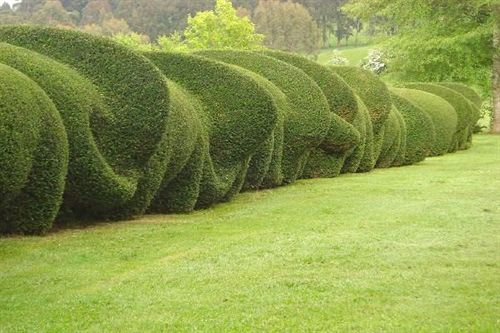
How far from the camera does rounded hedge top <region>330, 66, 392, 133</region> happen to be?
17203mm

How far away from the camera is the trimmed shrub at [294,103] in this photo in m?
13.4

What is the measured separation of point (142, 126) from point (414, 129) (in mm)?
13395

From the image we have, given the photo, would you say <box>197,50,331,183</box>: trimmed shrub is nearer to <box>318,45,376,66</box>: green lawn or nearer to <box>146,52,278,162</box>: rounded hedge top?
<box>146,52,278,162</box>: rounded hedge top

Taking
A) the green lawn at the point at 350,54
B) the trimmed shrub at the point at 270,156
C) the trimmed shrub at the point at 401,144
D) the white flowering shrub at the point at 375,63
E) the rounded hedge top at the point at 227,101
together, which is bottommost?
the green lawn at the point at 350,54

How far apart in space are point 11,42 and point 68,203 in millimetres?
2294

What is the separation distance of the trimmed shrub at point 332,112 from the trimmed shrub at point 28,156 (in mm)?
8009

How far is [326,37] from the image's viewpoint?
331 feet

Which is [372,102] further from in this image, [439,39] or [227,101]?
[439,39]

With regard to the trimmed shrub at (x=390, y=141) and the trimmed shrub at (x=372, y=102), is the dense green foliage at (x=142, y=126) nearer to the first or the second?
the trimmed shrub at (x=372, y=102)

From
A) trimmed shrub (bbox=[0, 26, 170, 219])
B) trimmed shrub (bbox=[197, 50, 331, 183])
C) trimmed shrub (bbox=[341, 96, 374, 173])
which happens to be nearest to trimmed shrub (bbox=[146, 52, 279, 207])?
trimmed shrub (bbox=[0, 26, 170, 219])

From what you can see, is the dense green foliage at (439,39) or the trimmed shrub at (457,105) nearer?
the trimmed shrub at (457,105)

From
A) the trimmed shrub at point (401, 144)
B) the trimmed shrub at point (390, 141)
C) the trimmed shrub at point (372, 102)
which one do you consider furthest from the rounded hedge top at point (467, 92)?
the trimmed shrub at point (372, 102)

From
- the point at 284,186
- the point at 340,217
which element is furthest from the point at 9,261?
the point at 284,186

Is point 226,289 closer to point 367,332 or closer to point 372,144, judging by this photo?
point 367,332
